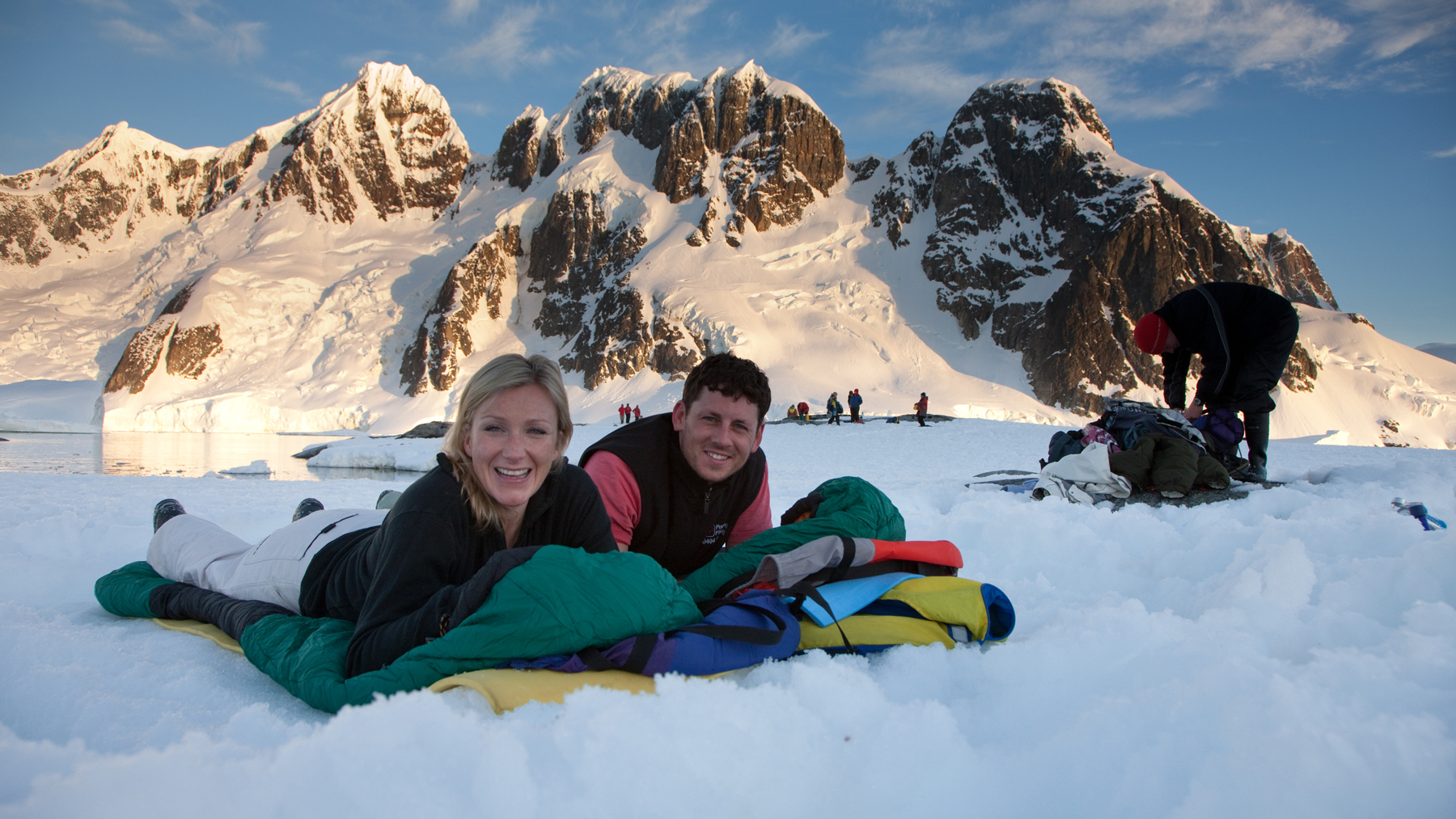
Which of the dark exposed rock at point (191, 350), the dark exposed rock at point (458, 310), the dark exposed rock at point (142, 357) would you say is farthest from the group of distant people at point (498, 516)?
the dark exposed rock at point (142, 357)

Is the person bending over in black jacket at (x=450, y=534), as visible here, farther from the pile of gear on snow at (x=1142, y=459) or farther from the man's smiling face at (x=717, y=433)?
the pile of gear on snow at (x=1142, y=459)

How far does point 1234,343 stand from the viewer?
5180 millimetres

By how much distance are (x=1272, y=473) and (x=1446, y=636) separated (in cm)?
571

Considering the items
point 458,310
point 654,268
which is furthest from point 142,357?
point 654,268

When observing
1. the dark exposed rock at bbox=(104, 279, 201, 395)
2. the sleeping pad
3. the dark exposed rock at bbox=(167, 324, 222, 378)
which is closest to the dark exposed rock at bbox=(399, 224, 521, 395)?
the dark exposed rock at bbox=(167, 324, 222, 378)

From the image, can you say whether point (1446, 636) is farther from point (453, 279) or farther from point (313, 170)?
point (313, 170)

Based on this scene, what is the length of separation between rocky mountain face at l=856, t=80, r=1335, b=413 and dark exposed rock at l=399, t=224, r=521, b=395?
3011cm

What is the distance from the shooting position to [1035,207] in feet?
167

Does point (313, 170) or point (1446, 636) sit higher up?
point (313, 170)

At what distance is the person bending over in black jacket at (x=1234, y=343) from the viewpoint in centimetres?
502

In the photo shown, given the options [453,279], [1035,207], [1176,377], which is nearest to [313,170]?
[453,279]

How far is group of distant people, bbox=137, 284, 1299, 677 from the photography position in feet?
5.09

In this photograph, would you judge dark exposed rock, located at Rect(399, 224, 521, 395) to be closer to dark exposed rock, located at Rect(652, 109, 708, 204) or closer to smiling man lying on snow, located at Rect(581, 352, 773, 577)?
dark exposed rock, located at Rect(652, 109, 708, 204)

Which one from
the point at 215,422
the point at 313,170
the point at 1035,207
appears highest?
the point at 313,170
